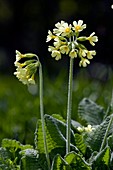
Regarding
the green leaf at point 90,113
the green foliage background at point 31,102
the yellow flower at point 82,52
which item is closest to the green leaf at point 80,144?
the yellow flower at point 82,52

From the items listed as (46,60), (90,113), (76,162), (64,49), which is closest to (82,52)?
(64,49)

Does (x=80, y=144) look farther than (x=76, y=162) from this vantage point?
Yes

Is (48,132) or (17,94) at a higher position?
(17,94)

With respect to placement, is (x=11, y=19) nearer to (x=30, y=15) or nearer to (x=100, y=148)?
(x=30, y=15)

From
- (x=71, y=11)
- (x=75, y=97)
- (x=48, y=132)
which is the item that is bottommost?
(x=48, y=132)

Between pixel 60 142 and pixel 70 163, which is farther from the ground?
pixel 60 142

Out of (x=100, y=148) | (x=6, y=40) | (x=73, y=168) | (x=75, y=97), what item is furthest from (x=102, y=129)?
(x=6, y=40)

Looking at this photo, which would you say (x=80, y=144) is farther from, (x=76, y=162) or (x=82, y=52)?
(x=82, y=52)
